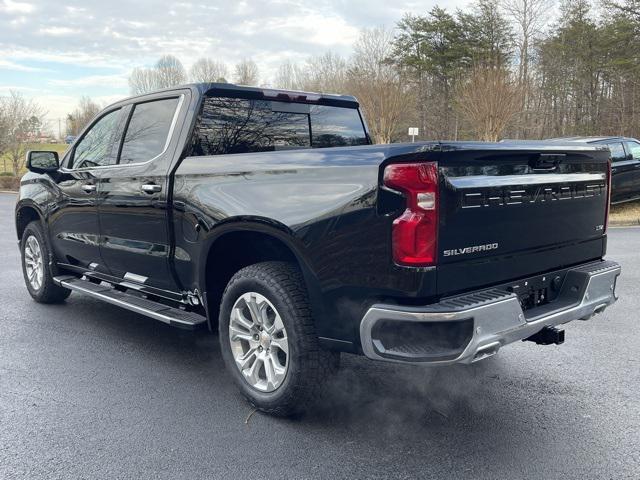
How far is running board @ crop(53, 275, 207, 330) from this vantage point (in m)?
4.03

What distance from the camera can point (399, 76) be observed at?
35188 mm

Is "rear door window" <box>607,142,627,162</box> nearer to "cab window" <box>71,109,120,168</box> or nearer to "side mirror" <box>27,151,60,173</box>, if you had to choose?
"cab window" <box>71,109,120,168</box>

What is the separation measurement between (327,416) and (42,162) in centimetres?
388

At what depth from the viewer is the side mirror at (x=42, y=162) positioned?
5629 mm

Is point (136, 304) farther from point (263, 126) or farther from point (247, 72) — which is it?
point (247, 72)

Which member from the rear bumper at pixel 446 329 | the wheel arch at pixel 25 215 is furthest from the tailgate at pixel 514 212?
the wheel arch at pixel 25 215

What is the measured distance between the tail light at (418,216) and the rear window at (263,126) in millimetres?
1912

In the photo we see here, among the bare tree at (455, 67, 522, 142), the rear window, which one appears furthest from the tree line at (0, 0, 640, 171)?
the rear window

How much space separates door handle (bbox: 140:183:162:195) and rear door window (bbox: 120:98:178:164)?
271mm

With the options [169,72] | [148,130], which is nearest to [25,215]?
[148,130]

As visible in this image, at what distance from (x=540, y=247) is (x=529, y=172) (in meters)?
0.46

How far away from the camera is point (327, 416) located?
351 centimetres

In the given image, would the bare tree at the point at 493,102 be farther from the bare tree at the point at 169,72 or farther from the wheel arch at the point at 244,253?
the bare tree at the point at 169,72

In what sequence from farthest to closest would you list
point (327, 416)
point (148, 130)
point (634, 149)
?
point (634, 149)
point (148, 130)
point (327, 416)
